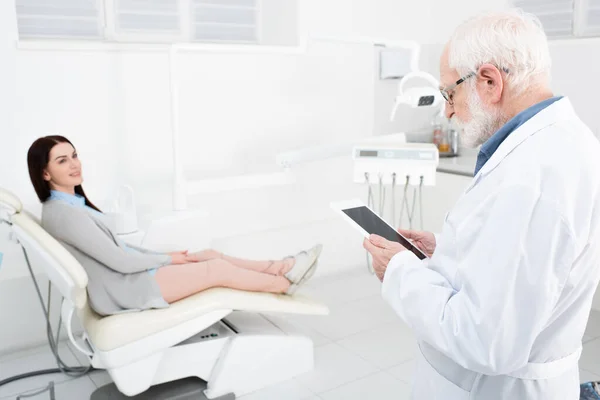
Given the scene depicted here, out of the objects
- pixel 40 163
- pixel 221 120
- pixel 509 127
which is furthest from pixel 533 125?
pixel 221 120

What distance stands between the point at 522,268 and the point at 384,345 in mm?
1984

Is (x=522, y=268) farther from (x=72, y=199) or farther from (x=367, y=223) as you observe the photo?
(x=72, y=199)

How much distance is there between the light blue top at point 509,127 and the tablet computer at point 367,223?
15.4 inches

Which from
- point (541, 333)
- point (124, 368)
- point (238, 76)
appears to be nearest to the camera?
point (541, 333)

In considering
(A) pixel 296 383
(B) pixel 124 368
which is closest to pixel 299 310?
(A) pixel 296 383

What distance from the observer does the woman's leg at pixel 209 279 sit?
7.55 ft

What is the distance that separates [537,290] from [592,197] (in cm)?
19

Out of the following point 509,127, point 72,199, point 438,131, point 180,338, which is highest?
point 509,127

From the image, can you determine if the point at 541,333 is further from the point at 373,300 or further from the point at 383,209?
the point at 383,209

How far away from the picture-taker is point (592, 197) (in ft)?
3.25

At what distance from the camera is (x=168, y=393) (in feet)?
7.59

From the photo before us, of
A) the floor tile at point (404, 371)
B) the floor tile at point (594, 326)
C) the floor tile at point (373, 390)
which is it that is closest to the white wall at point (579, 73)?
the floor tile at point (594, 326)

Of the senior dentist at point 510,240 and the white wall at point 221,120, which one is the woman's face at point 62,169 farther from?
the senior dentist at point 510,240

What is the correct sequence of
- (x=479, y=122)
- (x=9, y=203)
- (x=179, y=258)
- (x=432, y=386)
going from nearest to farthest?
(x=479, y=122) < (x=432, y=386) < (x=9, y=203) < (x=179, y=258)
